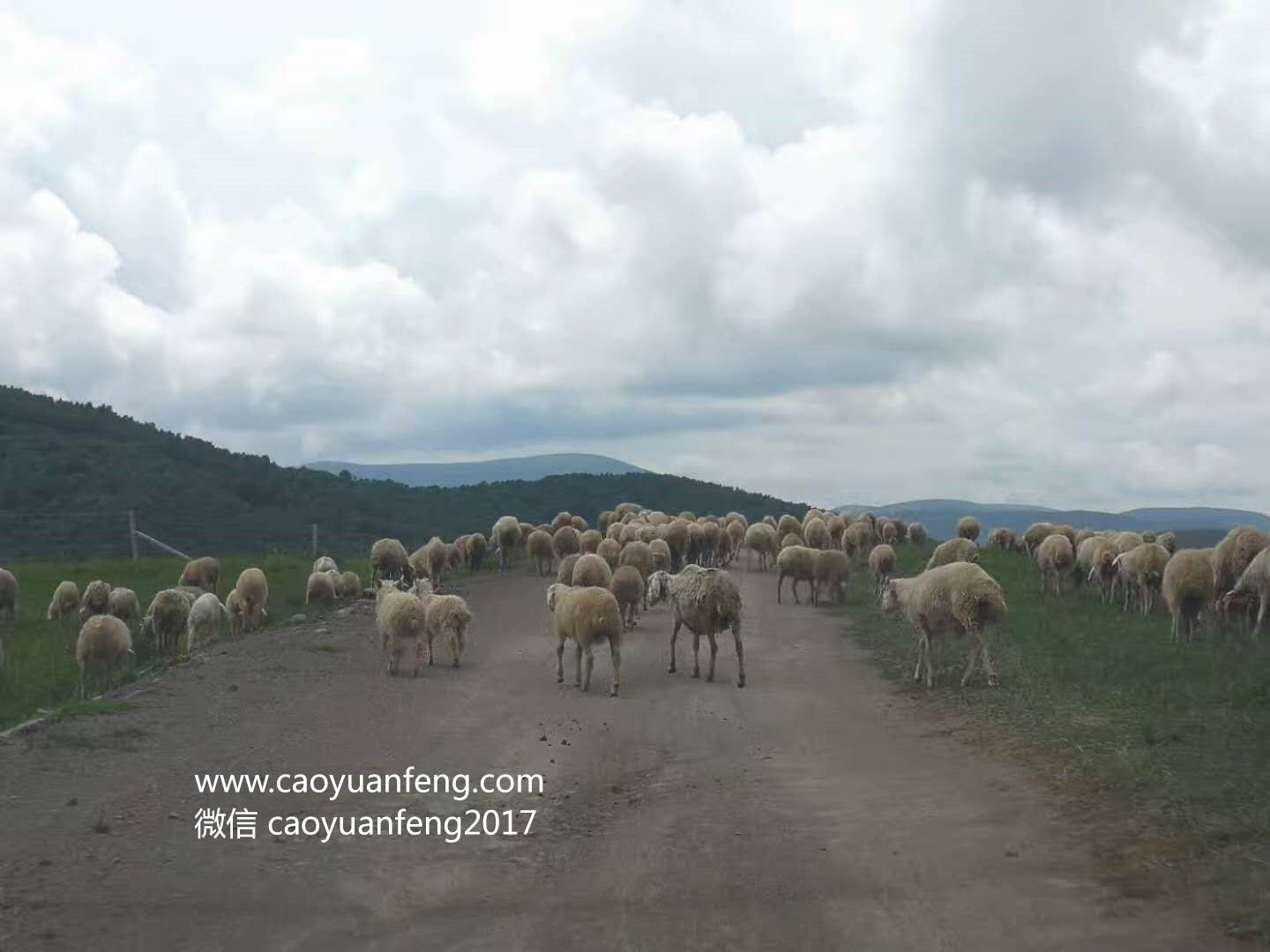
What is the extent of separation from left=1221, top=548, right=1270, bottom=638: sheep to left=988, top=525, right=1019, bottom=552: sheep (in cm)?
2394

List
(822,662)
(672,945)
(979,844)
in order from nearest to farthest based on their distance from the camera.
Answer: (672,945)
(979,844)
(822,662)

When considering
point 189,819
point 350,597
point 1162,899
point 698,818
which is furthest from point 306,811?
point 350,597

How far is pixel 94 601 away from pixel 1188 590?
69.1 feet

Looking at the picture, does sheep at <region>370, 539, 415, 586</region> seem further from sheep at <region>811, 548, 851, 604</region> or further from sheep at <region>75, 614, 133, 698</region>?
sheep at <region>75, 614, 133, 698</region>

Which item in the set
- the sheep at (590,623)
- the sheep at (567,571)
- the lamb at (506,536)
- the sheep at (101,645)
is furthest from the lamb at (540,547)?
the sheep at (590,623)

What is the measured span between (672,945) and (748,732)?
6.06m

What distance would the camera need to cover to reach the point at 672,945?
644 centimetres

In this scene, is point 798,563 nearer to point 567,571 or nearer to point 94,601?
point 567,571

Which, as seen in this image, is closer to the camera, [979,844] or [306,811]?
[979,844]

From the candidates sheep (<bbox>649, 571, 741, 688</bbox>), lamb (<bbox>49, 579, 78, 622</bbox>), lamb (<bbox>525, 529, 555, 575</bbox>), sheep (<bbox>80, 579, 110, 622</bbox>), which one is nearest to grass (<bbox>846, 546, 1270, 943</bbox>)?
sheep (<bbox>649, 571, 741, 688</bbox>)

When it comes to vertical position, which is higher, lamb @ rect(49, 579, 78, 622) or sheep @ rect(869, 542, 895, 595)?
sheep @ rect(869, 542, 895, 595)

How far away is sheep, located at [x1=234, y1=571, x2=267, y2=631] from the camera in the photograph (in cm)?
2291

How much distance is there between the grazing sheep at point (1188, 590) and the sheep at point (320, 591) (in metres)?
18.1

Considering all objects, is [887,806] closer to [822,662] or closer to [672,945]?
[672,945]
